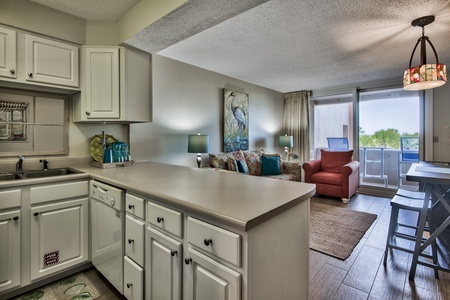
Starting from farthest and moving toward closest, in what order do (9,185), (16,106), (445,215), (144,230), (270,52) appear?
(270,52)
(445,215)
(16,106)
(9,185)
(144,230)

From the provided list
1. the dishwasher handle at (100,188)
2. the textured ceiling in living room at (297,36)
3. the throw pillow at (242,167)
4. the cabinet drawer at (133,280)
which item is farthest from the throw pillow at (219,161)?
the cabinet drawer at (133,280)

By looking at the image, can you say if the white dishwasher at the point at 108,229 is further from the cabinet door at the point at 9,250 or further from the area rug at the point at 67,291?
the cabinet door at the point at 9,250

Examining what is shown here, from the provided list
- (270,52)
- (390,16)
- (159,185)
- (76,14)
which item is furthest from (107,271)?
(390,16)

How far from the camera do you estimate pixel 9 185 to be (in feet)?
5.16

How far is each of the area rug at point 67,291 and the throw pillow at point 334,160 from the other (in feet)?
14.3

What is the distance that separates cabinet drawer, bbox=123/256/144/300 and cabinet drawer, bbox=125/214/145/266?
4 cm

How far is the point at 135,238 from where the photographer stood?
1423 mm

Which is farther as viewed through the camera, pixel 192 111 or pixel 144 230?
pixel 192 111

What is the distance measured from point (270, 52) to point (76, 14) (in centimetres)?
230

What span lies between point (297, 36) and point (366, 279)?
2.56 metres

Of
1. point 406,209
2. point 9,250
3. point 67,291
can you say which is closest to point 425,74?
point 406,209

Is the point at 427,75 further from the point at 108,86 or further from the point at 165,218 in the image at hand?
the point at 108,86

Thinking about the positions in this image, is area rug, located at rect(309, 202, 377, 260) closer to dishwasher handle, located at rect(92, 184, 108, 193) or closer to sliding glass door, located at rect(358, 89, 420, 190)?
sliding glass door, located at rect(358, 89, 420, 190)

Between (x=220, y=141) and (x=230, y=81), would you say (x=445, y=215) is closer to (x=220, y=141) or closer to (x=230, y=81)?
(x=220, y=141)
